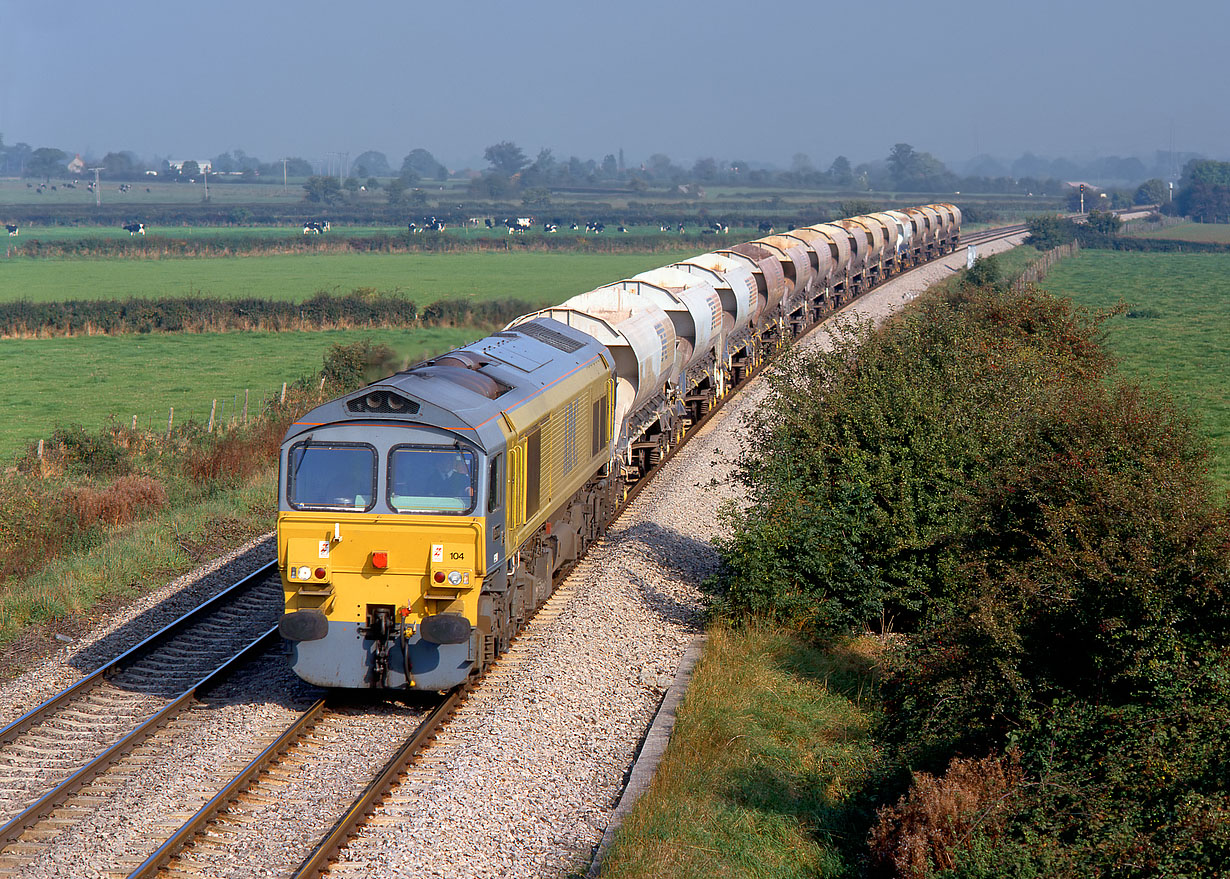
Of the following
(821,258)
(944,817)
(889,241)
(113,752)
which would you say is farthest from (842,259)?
(944,817)

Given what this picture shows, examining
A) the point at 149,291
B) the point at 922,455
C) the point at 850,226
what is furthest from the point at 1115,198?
the point at 922,455

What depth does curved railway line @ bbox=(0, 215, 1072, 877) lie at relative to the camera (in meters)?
9.94

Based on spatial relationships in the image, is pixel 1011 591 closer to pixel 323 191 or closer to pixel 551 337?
pixel 551 337

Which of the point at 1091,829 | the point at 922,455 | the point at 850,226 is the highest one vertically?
the point at 850,226

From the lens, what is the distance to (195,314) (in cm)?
5597

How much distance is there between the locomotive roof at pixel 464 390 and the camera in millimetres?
12352

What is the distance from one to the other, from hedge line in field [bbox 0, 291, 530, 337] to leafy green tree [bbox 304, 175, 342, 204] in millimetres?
98989

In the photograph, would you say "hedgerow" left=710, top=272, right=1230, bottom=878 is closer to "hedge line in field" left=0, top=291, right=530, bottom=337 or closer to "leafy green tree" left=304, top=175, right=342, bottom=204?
"hedge line in field" left=0, top=291, right=530, bottom=337

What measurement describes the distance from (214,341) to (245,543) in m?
33.8

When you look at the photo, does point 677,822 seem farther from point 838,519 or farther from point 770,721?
point 838,519

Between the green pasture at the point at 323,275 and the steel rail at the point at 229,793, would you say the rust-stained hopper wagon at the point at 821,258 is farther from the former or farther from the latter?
the steel rail at the point at 229,793

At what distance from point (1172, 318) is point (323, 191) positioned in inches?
4545

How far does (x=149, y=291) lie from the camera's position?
63.6 m

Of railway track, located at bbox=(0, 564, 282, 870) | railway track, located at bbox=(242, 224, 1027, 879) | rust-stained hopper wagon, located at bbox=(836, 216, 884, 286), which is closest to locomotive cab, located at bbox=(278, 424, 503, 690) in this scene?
railway track, located at bbox=(242, 224, 1027, 879)
